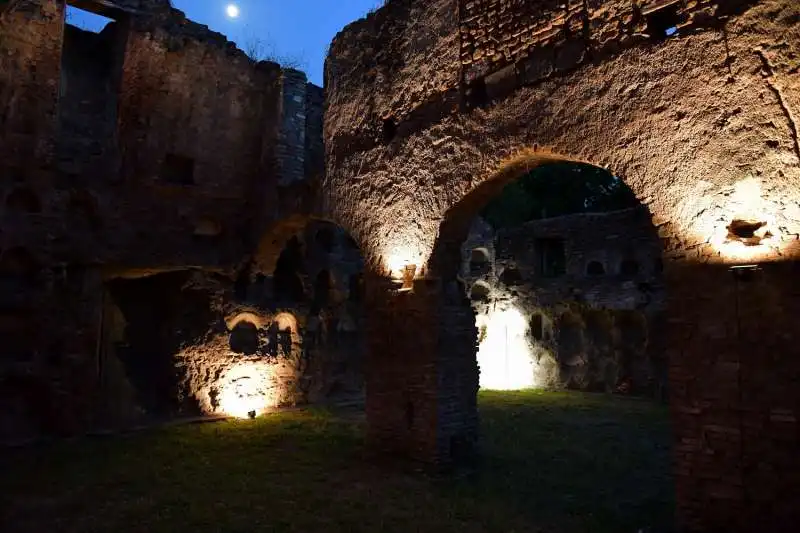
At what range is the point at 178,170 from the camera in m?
11.6

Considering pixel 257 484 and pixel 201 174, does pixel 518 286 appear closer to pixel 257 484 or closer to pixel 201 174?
pixel 201 174

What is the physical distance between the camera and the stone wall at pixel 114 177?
9.37 m

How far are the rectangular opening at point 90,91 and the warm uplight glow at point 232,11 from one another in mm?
134385

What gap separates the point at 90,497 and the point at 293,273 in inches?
294

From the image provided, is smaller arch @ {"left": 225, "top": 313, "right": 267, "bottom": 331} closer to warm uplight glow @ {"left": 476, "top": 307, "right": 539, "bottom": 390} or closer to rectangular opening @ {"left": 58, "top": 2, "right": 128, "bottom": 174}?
rectangular opening @ {"left": 58, "top": 2, "right": 128, "bottom": 174}

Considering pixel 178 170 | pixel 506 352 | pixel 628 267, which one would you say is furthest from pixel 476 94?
pixel 506 352

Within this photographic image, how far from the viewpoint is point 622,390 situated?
1554 centimetres

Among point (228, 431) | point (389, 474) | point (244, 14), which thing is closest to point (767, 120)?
point (389, 474)

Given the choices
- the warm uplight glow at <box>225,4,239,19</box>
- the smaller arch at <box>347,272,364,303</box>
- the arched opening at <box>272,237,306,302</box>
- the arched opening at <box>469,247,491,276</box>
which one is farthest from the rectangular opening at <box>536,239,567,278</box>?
the warm uplight glow at <box>225,4,239,19</box>

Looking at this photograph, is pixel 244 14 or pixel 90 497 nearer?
pixel 90 497

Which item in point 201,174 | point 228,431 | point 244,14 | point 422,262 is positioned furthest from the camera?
point 244,14

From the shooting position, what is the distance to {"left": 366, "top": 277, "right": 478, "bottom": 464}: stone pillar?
734 cm

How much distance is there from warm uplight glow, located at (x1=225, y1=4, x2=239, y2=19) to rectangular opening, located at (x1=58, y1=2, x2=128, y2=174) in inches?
5291

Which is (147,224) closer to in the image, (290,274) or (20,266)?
(20,266)
